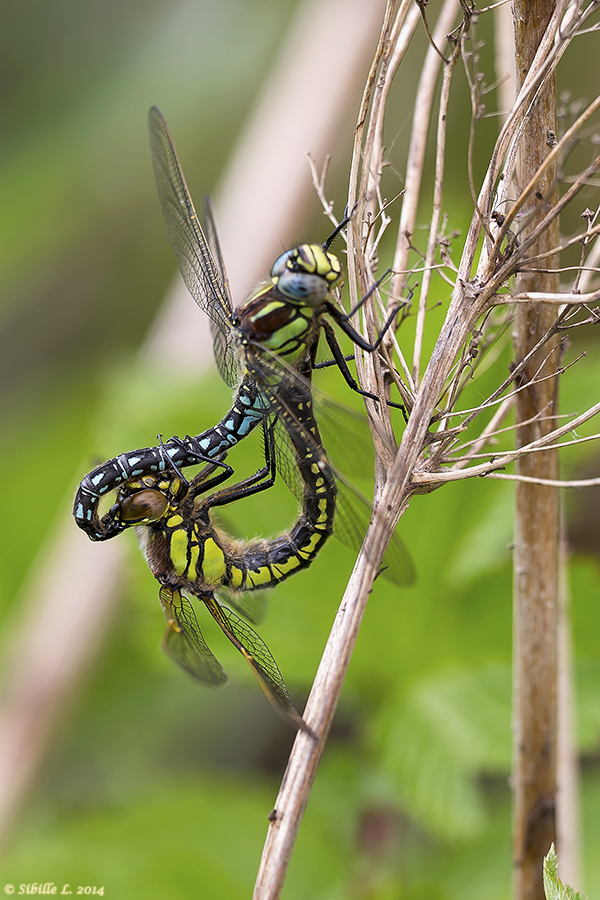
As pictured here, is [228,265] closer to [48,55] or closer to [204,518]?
[204,518]

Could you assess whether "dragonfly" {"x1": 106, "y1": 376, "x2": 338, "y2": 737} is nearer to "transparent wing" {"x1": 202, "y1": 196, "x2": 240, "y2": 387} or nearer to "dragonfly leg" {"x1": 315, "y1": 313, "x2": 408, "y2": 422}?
"dragonfly leg" {"x1": 315, "y1": 313, "x2": 408, "y2": 422}

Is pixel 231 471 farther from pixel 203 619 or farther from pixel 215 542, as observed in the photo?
pixel 203 619

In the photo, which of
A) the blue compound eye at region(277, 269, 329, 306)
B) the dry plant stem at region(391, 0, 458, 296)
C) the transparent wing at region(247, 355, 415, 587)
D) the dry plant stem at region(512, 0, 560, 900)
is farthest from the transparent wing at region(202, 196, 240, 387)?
the dry plant stem at region(512, 0, 560, 900)

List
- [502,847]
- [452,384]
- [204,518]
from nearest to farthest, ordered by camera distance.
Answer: [452,384]
[204,518]
[502,847]

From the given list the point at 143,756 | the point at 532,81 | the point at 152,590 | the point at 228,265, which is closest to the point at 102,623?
the point at 152,590

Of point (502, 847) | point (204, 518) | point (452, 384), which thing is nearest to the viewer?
point (452, 384)

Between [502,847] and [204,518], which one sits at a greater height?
[204,518]
